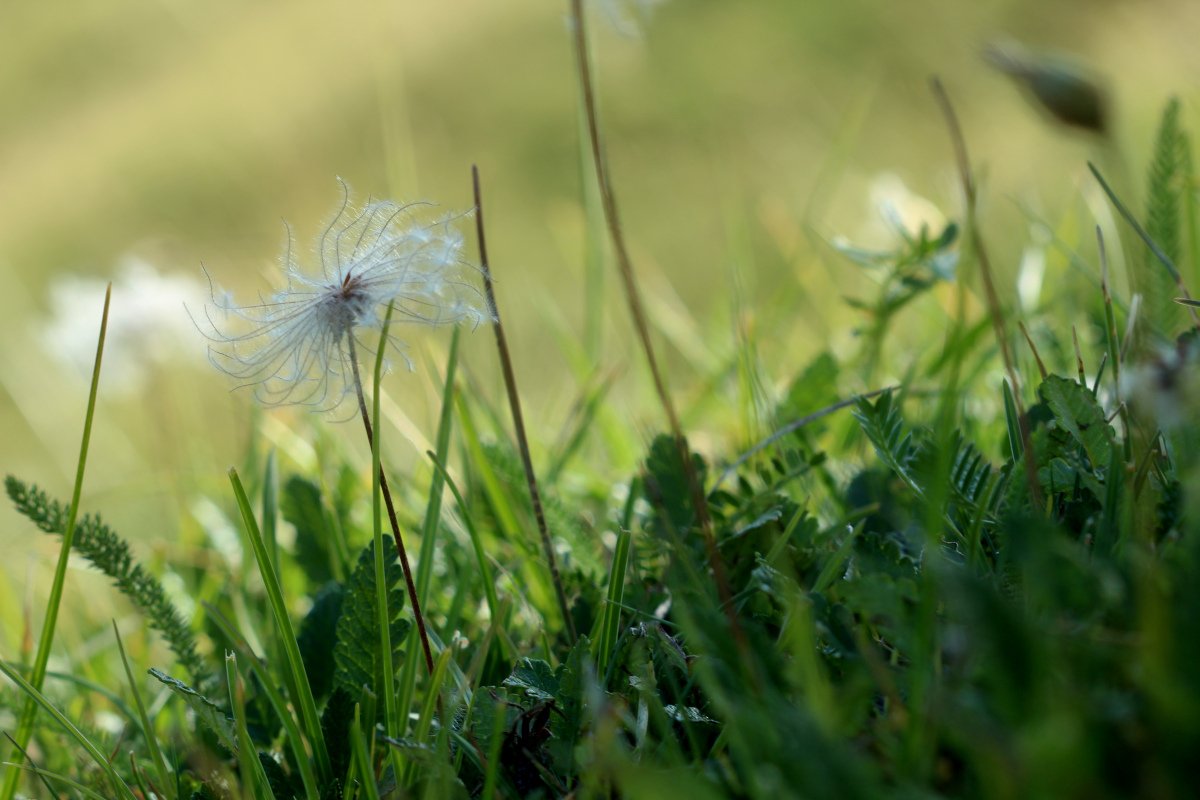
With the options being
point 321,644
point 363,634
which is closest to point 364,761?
point 363,634

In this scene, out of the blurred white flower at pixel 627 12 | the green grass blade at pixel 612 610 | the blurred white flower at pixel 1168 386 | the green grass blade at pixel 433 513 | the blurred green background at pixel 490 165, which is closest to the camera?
the blurred white flower at pixel 1168 386

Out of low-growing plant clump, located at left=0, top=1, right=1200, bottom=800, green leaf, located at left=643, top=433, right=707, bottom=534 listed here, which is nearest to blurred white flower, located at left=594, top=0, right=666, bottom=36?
low-growing plant clump, located at left=0, top=1, right=1200, bottom=800

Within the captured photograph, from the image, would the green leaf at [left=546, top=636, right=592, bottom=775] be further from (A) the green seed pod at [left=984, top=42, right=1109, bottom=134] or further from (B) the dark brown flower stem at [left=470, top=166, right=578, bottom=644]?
(A) the green seed pod at [left=984, top=42, right=1109, bottom=134]

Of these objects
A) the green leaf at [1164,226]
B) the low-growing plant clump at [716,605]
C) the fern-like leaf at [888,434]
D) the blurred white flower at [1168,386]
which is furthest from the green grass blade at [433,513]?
the green leaf at [1164,226]

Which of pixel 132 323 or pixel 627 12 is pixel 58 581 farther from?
pixel 132 323

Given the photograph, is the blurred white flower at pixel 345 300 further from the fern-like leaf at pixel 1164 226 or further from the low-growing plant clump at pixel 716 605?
the fern-like leaf at pixel 1164 226

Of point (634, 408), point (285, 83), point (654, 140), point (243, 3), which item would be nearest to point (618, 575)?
point (634, 408)
